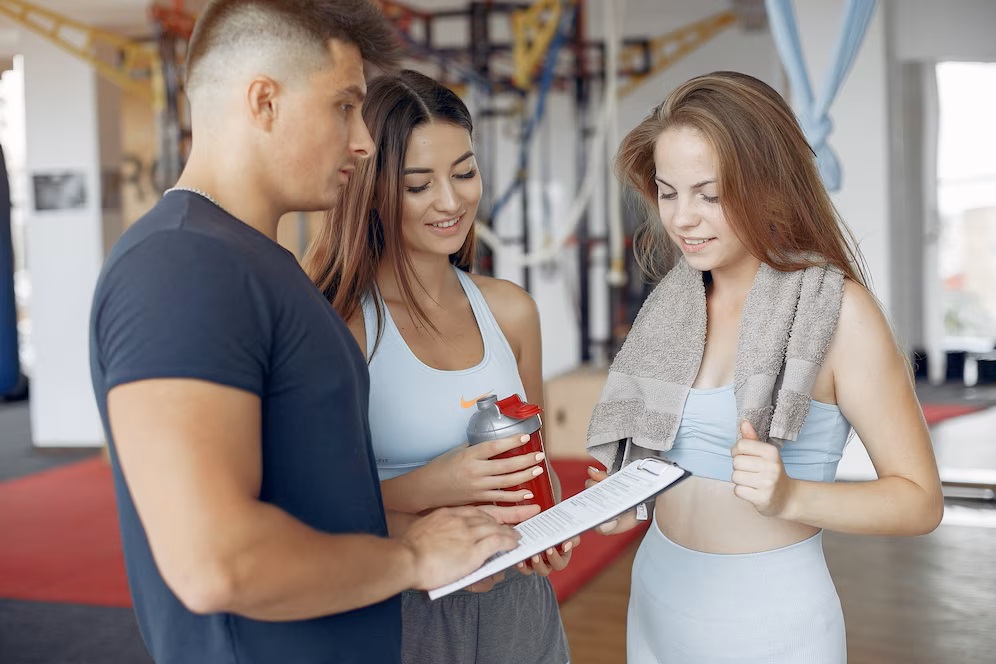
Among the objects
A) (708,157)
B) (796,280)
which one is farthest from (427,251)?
(796,280)

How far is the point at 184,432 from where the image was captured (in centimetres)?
85

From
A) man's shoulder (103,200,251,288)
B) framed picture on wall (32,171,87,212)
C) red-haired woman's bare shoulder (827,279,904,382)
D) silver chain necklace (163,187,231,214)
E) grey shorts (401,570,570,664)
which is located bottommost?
grey shorts (401,570,570,664)

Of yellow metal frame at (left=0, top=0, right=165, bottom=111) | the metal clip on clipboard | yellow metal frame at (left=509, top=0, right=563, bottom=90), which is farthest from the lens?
yellow metal frame at (left=0, top=0, right=165, bottom=111)

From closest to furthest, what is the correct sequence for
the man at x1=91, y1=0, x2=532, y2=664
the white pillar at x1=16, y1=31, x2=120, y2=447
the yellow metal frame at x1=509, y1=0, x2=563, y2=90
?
1. the man at x1=91, y1=0, x2=532, y2=664
2. the yellow metal frame at x1=509, y1=0, x2=563, y2=90
3. the white pillar at x1=16, y1=31, x2=120, y2=447

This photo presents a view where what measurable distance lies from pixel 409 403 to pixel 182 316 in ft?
2.19

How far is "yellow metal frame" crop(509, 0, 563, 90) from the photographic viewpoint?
18.5 feet

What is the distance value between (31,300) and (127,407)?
6574 millimetres

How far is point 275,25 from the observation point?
3.35 ft

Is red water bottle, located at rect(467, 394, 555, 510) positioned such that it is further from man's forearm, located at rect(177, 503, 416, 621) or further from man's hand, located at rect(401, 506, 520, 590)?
man's forearm, located at rect(177, 503, 416, 621)

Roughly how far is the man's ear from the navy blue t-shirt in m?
0.11

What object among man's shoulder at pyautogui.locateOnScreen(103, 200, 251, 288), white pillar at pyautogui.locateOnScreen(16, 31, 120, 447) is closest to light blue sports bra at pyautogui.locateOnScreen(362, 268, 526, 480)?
man's shoulder at pyautogui.locateOnScreen(103, 200, 251, 288)

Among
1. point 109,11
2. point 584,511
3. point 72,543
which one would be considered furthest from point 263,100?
point 109,11

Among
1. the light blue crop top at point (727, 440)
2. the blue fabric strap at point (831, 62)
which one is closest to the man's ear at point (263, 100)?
the light blue crop top at point (727, 440)

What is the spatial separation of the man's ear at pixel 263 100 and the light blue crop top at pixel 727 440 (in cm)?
79
